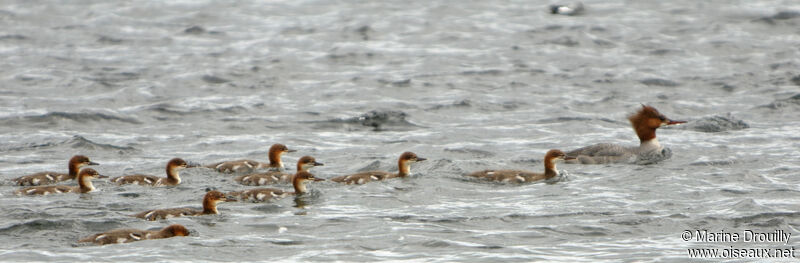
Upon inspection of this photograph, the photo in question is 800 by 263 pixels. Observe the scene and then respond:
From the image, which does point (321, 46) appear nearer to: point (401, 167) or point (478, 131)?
point (478, 131)

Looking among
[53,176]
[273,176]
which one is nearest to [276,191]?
[273,176]

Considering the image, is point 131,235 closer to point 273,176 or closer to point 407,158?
point 273,176

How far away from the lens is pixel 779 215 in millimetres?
13680

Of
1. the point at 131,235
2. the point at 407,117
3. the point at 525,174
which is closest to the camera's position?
the point at 131,235

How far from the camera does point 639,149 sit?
18516 mm

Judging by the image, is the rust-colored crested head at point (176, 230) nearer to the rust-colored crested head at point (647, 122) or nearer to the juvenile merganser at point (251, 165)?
the juvenile merganser at point (251, 165)

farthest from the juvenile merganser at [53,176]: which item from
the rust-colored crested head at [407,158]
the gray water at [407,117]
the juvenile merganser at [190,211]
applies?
the rust-colored crested head at [407,158]

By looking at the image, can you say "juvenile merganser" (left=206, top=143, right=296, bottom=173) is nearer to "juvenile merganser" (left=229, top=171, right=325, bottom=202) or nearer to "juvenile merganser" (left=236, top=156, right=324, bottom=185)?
"juvenile merganser" (left=236, top=156, right=324, bottom=185)

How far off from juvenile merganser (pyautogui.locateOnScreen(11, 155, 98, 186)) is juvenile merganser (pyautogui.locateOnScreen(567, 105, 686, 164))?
21.2 ft

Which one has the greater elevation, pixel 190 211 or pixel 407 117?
pixel 407 117

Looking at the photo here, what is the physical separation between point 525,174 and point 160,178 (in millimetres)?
4494

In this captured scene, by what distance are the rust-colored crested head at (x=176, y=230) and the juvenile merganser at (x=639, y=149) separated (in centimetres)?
641

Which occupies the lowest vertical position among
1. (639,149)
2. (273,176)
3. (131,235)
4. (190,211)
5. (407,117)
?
(131,235)

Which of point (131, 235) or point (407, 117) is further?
point (407, 117)
